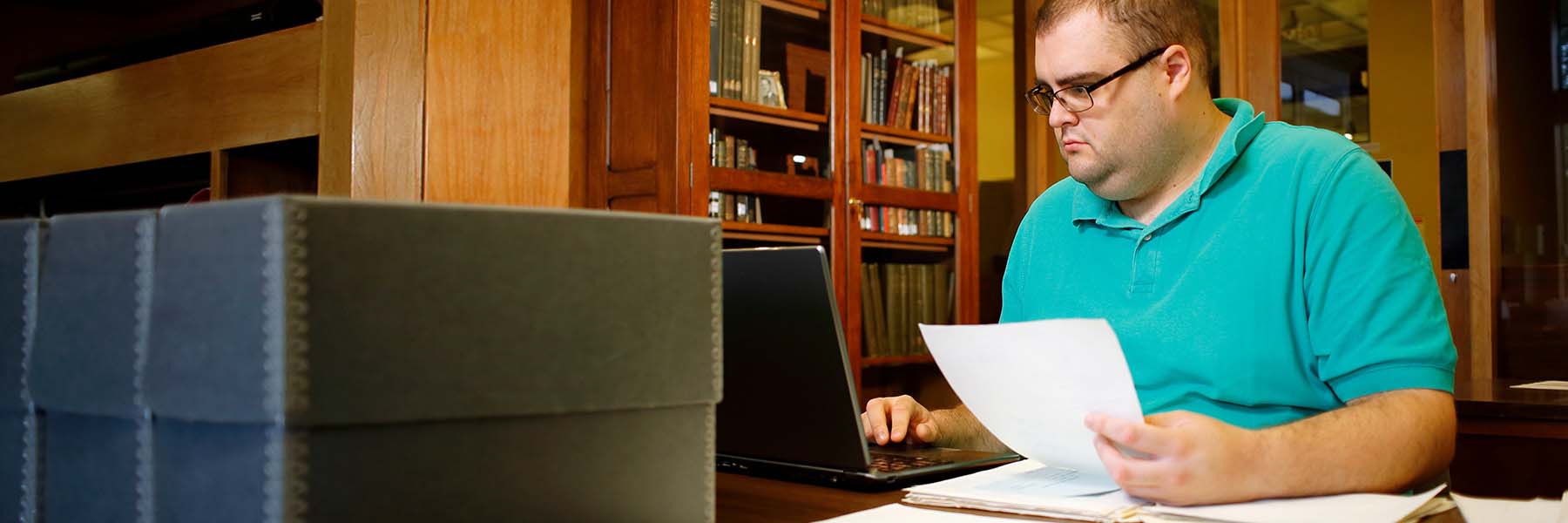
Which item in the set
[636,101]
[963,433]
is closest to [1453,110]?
[636,101]

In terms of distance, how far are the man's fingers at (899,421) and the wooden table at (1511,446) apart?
1114 mm

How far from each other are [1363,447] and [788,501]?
512 millimetres

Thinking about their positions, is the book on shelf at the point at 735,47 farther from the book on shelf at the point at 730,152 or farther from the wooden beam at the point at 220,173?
the wooden beam at the point at 220,173

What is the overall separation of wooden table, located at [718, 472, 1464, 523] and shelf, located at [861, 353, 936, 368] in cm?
255

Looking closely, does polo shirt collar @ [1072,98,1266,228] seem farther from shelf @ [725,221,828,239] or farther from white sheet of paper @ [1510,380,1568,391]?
shelf @ [725,221,828,239]

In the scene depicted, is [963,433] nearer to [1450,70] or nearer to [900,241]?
[900,241]

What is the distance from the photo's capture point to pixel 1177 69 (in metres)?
1.44

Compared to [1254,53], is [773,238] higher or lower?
lower

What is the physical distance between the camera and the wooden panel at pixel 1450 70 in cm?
344

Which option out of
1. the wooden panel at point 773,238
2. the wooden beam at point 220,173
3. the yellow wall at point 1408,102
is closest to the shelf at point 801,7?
the wooden panel at point 773,238

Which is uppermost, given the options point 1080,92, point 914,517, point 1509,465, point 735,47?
point 735,47

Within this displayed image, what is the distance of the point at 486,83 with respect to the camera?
109 inches

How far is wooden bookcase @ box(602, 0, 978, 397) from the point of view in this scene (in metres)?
3.17

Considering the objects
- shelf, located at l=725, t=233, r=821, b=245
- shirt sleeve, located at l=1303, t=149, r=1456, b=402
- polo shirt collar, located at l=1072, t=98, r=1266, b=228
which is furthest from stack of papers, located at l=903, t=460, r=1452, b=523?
shelf, located at l=725, t=233, r=821, b=245
